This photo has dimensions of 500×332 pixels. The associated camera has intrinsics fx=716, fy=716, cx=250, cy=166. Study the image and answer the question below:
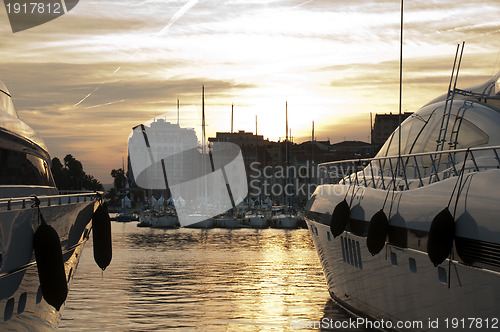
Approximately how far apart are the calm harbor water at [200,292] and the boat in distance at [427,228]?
8.37ft

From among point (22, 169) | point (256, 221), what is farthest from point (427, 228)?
point (256, 221)

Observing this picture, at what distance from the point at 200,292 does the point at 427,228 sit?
615 inches

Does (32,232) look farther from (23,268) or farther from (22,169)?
(22,169)

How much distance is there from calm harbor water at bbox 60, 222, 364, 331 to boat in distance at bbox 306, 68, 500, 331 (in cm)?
255

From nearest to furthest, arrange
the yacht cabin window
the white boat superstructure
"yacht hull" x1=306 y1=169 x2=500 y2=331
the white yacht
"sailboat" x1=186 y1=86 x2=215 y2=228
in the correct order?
"yacht hull" x1=306 y1=169 x2=500 y2=331, the white yacht, the yacht cabin window, the white boat superstructure, "sailboat" x1=186 y1=86 x2=215 y2=228

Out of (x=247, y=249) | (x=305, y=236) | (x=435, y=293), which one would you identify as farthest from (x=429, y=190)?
(x=305, y=236)

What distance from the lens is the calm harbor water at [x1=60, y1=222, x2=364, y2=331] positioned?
19109mm

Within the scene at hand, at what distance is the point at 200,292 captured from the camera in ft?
83.5

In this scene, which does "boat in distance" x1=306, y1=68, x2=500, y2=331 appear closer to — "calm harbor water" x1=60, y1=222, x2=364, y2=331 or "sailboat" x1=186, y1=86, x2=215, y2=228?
"calm harbor water" x1=60, y1=222, x2=364, y2=331

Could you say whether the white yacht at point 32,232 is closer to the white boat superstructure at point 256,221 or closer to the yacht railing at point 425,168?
the yacht railing at point 425,168

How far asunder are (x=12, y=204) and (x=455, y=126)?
30.5 ft

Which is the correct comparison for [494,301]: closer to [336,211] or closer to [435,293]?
[435,293]

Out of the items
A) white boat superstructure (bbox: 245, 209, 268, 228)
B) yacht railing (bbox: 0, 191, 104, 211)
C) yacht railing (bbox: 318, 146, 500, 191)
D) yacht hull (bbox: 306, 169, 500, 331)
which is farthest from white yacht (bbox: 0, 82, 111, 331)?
white boat superstructure (bbox: 245, 209, 268, 228)

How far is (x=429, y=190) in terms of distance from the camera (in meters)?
11.3
